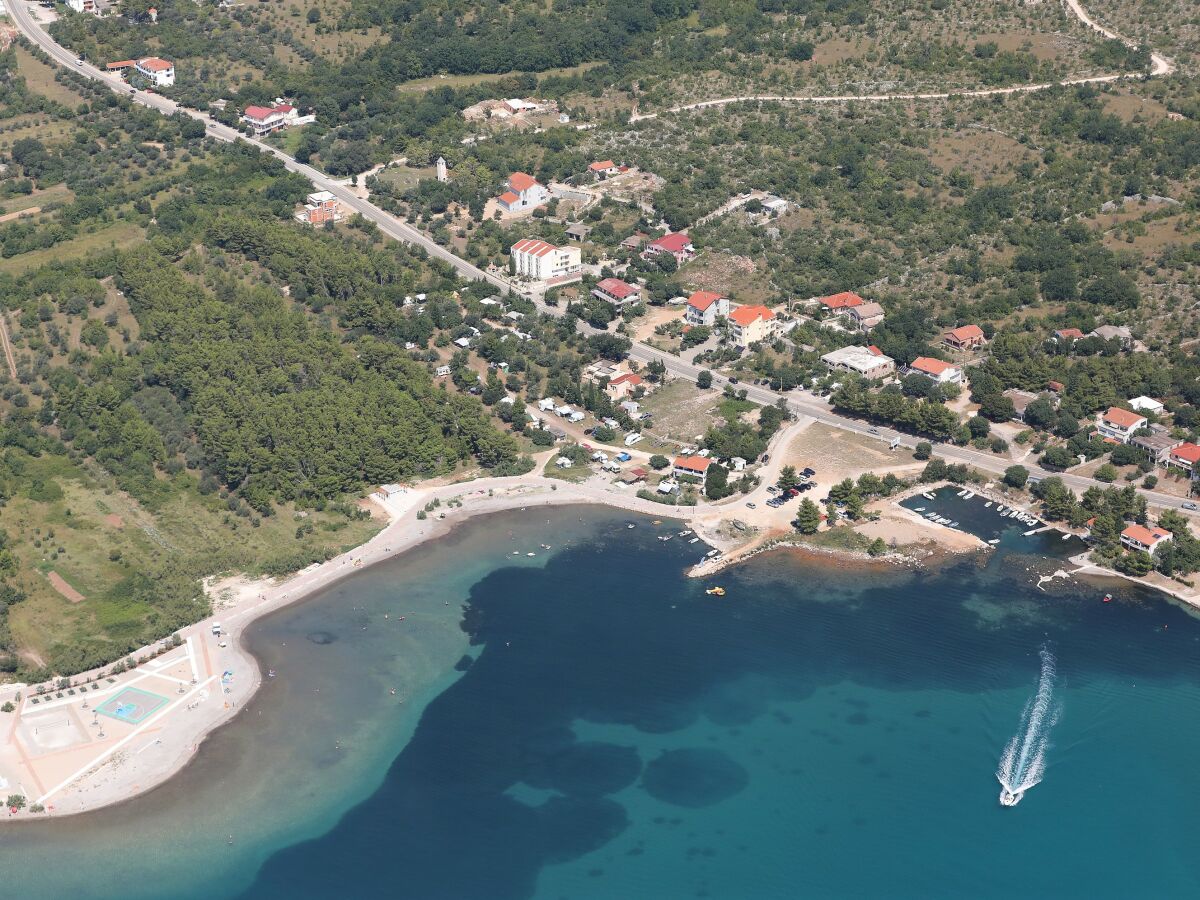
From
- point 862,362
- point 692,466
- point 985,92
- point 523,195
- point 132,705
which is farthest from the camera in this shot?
point 985,92

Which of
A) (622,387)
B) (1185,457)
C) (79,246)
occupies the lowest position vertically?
(1185,457)

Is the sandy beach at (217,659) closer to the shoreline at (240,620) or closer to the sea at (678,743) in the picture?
the shoreline at (240,620)

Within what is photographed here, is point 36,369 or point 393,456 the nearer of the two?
point 393,456

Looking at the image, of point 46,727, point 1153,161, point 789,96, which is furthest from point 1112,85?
point 46,727

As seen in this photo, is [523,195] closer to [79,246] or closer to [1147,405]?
[79,246]

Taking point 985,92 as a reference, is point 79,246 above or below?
below

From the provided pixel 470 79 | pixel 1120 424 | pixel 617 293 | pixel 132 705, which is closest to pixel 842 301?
pixel 617 293

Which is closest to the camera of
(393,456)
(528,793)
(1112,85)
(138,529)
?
(528,793)

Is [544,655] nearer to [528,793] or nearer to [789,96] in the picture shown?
[528,793]
